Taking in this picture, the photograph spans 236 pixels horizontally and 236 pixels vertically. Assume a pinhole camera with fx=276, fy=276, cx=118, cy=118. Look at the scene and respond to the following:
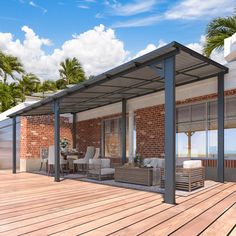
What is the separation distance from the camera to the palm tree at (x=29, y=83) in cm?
2839

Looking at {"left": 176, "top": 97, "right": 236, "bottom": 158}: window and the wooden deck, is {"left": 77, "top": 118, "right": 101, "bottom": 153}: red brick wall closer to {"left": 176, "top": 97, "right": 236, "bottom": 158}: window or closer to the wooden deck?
{"left": 176, "top": 97, "right": 236, "bottom": 158}: window

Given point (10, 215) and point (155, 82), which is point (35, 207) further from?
point (155, 82)

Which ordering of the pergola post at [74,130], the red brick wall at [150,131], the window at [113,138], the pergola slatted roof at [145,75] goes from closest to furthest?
the pergola slatted roof at [145,75] < the red brick wall at [150,131] < the window at [113,138] < the pergola post at [74,130]

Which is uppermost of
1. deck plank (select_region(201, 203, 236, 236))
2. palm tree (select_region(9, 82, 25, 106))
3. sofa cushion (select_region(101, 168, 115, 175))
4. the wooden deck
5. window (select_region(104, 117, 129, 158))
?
palm tree (select_region(9, 82, 25, 106))

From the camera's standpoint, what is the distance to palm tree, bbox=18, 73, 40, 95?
28.4 metres

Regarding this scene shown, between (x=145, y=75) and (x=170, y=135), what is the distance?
2.44 metres

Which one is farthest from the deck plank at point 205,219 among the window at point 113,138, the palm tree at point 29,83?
the palm tree at point 29,83

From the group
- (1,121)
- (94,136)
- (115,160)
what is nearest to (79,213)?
(115,160)

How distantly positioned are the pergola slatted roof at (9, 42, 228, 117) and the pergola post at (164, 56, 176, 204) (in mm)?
198

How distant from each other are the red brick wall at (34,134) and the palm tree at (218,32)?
8.27m

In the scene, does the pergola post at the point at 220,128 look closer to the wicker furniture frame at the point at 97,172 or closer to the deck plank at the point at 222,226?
the deck plank at the point at 222,226

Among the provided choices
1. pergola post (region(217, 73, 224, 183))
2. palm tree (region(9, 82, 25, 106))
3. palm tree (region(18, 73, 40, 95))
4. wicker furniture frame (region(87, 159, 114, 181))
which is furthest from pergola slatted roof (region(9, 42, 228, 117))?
palm tree (region(18, 73, 40, 95))

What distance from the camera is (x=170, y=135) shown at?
5383 mm

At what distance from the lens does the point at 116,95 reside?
32.8 ft
